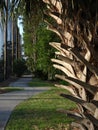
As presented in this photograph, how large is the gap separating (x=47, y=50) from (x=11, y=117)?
20.9 m

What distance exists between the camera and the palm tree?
15.8 feet

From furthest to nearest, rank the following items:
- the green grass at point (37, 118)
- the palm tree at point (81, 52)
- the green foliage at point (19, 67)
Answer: the green foliage at point (19, 67), the green grass at point (37, 118), the palm tree at point (81, 52)

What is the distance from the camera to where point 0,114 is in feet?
43.0

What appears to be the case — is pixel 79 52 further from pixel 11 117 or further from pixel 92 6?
pixel 11 117

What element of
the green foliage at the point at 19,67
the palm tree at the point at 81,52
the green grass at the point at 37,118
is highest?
the palm tree at the point at 81,52

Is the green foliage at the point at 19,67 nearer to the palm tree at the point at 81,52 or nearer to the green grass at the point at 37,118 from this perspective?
the green grass at the point at 37,118

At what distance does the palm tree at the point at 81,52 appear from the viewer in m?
4.82

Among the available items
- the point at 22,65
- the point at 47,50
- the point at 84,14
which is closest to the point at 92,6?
the point at 84,14

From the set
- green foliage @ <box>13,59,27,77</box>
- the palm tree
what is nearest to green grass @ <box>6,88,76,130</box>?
the palm tree

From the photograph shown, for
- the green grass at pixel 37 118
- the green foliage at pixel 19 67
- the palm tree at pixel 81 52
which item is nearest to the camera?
the palm tree at pixel 81 52

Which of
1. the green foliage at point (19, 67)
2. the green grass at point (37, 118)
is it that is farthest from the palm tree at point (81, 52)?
the green foliage at point (19, 67)

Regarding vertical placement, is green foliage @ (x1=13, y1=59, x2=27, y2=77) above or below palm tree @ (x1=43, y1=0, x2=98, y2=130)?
below

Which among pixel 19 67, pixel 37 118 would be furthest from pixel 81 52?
pixel 19 67

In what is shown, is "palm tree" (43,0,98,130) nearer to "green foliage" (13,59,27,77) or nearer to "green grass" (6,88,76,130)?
"green grass" (6,88,76,130)
